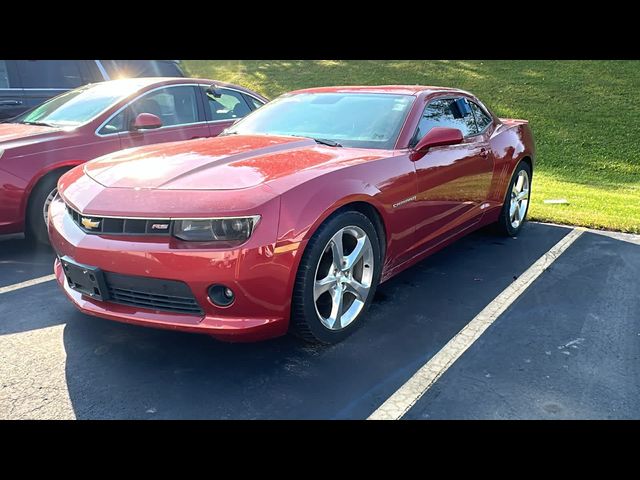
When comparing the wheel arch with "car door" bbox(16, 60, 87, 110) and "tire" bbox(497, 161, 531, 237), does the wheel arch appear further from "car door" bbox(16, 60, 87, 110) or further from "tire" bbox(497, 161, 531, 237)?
"tire" bbox(497, 161, 531, 237)

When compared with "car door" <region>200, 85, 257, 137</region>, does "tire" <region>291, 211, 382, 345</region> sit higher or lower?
lower

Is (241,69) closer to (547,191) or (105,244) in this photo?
(547,191)

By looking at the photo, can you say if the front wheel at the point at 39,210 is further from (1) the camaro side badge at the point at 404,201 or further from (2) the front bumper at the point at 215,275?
(1) the camaro side badge at the point at 404,201

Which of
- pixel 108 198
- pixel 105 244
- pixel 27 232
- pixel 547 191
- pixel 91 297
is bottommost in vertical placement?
pixel 547 191

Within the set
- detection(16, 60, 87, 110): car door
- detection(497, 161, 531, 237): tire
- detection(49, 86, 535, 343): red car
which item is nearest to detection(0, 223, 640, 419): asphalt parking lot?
detection(49, 86, 535, 343): red car

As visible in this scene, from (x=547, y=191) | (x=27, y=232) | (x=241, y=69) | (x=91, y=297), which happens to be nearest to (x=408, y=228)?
(x=91, y=297)

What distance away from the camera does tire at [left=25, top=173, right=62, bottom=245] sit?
4.69 metres

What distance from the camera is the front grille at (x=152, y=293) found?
2.69m

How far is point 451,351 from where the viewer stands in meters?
3.11

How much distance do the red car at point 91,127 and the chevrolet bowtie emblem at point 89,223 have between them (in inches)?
81.8

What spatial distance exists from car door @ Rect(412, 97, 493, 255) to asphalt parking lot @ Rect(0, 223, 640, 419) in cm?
48

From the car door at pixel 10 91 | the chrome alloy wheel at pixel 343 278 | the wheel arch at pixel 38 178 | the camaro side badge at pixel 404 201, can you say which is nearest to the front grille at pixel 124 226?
the chrome alloy wheel at pixel 343 278

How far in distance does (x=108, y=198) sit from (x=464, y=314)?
7.54 ft
